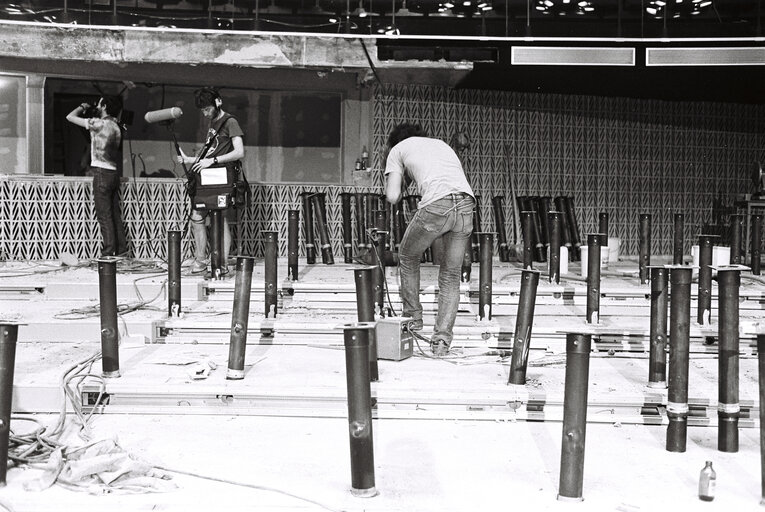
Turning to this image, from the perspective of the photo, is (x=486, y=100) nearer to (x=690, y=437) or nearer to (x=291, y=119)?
(x=291, y=119)

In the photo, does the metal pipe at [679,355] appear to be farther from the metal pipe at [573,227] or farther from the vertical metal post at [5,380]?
the metal pipe at [573,227]

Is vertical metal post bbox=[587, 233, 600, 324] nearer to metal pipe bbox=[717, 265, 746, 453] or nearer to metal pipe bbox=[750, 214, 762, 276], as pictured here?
metal pipe bbox=[717, 265, 746, 453]

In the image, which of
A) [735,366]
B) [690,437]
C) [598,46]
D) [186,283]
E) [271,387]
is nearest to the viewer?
[735,366]

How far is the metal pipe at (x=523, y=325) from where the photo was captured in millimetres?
5801

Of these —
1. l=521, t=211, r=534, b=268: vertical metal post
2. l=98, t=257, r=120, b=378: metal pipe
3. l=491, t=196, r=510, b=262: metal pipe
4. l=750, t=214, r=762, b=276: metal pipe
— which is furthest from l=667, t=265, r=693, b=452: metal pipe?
l=491, t=196, r=510, b=262: metal pipe

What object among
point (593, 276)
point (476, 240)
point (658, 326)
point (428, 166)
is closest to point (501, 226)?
point (476, 240)

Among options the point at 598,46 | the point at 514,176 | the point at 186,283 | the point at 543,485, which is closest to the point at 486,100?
the point at 514,176

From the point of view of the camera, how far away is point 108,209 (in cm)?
1101

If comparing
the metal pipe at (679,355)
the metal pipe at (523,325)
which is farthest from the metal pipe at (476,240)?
the metal pipe at (679,355)

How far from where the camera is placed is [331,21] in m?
12.0

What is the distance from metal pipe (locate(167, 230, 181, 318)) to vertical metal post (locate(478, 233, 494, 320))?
2624 millimetres

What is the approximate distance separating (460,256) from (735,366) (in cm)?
253

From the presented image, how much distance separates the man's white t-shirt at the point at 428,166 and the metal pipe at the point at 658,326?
1.64m

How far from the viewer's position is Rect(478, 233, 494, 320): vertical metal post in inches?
299
